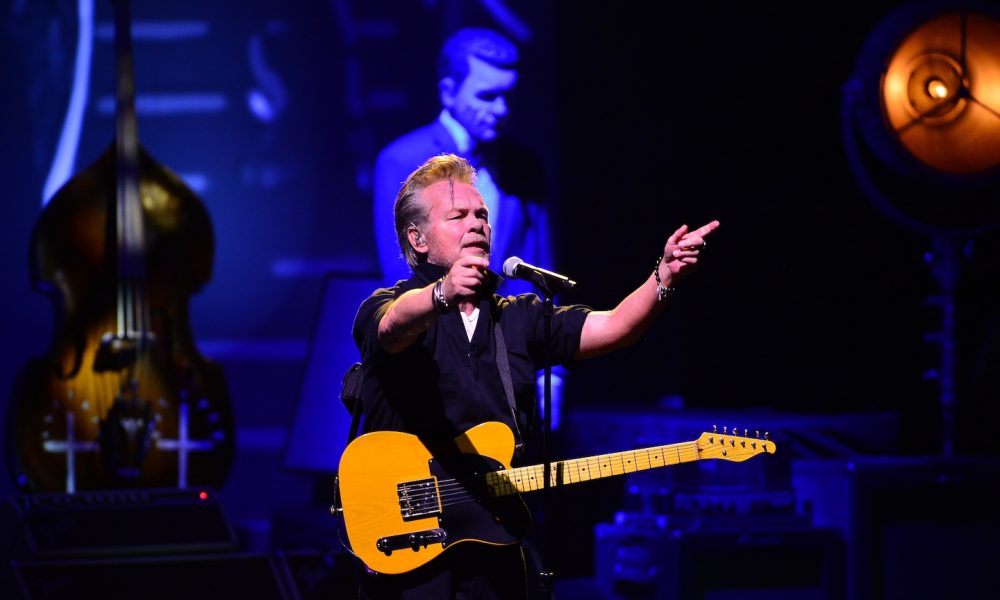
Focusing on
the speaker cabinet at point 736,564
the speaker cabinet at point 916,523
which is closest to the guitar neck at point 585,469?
the speaker cabinet at point 736,564

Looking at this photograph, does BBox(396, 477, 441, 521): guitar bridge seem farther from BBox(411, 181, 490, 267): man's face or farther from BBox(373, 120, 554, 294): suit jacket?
BBox(373, 120, 554, 294): suit jacket

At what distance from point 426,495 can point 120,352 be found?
1.76m

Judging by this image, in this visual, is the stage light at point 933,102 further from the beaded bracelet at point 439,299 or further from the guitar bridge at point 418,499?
the beaded bracelet at point 439,299

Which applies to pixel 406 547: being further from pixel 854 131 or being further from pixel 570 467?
pixel 854 131

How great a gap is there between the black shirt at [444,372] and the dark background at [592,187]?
1.81 m

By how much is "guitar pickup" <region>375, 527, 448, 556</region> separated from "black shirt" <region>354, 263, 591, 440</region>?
19cm

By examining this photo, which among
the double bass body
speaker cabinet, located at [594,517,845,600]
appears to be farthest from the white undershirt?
the double bass body

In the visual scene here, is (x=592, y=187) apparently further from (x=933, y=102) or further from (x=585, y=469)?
(x=585, y=469)

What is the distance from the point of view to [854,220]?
4.60 m

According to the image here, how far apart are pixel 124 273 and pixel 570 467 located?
1.94 meters

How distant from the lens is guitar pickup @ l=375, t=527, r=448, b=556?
2473 mm

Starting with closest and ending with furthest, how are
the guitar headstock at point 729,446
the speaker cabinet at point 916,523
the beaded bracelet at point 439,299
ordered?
the beaded bracelet at point 439,299 → the guitar headstock at point 729,446 → the speaker cabinet at point 916,523

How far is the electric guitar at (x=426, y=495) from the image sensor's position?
2475 mm

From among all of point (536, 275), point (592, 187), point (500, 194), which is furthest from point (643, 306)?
point (592, 187)
